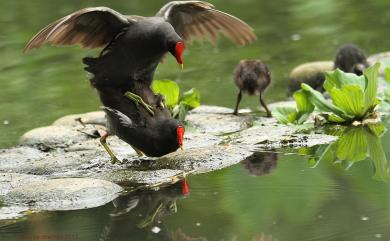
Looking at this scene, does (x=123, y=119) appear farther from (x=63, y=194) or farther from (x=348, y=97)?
(x=348, y=97)

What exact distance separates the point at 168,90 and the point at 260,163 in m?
2.14

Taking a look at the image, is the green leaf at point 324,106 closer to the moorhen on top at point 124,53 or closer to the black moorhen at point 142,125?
the moorhen on top at point 124,53

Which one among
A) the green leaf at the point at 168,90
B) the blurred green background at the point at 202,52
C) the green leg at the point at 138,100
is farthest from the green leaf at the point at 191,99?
the green leg at the point at 138,100

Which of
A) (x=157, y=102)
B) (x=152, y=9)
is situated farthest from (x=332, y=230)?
(x=152, y=9)

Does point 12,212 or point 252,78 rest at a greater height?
point 252,78

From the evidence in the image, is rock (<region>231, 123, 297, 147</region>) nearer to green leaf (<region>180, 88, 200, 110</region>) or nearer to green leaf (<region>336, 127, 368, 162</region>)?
green leaf (<region>336, 127, 368, 162</region>)

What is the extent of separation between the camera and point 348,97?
27.5 feet

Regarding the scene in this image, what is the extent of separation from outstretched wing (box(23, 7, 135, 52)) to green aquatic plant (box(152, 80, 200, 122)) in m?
1.48

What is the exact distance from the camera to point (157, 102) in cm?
754

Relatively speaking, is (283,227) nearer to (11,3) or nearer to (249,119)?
(249,119)

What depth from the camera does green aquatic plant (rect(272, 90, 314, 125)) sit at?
8812mm

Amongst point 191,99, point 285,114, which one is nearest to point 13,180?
point 191,99

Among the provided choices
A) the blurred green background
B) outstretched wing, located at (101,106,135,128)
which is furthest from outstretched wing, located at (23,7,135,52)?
the blurred green background

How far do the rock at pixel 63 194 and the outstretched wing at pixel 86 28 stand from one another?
127cm
